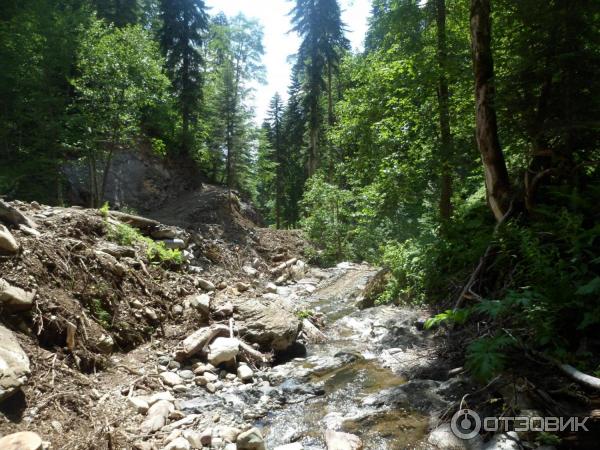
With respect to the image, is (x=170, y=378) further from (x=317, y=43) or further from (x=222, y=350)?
(x=317, y=43)

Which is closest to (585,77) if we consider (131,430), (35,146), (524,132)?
(524,132)

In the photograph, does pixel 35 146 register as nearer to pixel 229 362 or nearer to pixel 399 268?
pixel 229 362

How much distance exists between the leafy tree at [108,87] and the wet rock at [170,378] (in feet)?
39.3

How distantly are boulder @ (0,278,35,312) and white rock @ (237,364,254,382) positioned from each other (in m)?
2.98

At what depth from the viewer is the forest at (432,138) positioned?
4.21 metres

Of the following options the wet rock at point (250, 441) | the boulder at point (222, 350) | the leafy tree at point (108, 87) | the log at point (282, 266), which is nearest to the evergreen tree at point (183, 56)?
the leafy tree at point (108, 87)

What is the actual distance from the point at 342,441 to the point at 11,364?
11.2 ft

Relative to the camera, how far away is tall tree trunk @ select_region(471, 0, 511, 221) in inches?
221

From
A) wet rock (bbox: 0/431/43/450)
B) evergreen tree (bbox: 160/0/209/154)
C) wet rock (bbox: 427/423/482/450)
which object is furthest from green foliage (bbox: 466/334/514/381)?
evergreen tree (bbox: 160/0/209/154)

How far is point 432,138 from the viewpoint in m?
8.58

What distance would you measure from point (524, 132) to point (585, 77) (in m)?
0.98

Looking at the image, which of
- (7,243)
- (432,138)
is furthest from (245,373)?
(432,138)

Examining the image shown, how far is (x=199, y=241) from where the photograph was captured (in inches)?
496

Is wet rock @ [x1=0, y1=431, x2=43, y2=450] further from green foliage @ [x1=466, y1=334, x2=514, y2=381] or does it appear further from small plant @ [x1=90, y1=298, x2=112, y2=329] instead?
green foliage @ [x1=466, y1=334, x2=514, y2=381]
